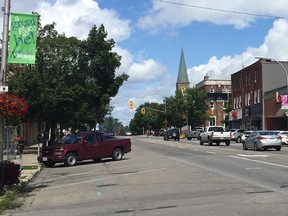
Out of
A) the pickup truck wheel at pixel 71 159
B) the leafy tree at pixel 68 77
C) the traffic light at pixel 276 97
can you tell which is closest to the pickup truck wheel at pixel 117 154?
the pickup truck wheel at pixel 71 159

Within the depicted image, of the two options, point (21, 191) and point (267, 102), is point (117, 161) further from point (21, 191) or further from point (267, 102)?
point (267, 102)

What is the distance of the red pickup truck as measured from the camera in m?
23.6

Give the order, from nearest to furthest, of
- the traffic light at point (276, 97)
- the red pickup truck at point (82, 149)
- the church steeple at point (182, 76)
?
the red pickup truck at point (82, 149) → the traffic light at point (276, 97) → the church steeple at point (182, 76)

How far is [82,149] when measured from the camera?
24156 millimetres

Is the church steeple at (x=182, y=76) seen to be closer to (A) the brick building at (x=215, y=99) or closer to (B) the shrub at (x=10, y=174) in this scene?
(A) the brick building at (x=215, y=99)

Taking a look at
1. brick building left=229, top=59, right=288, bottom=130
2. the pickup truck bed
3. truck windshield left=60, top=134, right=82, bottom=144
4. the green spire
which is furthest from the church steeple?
truck windshield left=60, top=134, right=82, bottom=144

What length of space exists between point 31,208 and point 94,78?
2377 cm

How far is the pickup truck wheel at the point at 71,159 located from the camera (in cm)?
2367

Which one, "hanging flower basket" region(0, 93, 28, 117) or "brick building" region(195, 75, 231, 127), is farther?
"brick building" region(195, 75, 231, 127)

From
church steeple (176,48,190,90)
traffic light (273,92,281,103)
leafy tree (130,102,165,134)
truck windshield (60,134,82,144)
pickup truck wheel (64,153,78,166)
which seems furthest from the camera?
church steeple (176,48,190,90)

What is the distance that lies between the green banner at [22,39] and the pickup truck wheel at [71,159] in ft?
37.0

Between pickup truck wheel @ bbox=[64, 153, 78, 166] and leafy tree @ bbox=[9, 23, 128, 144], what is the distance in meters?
7.63

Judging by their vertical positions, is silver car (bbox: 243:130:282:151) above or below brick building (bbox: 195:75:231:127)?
below

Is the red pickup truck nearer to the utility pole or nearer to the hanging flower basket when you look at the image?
the utility pole
